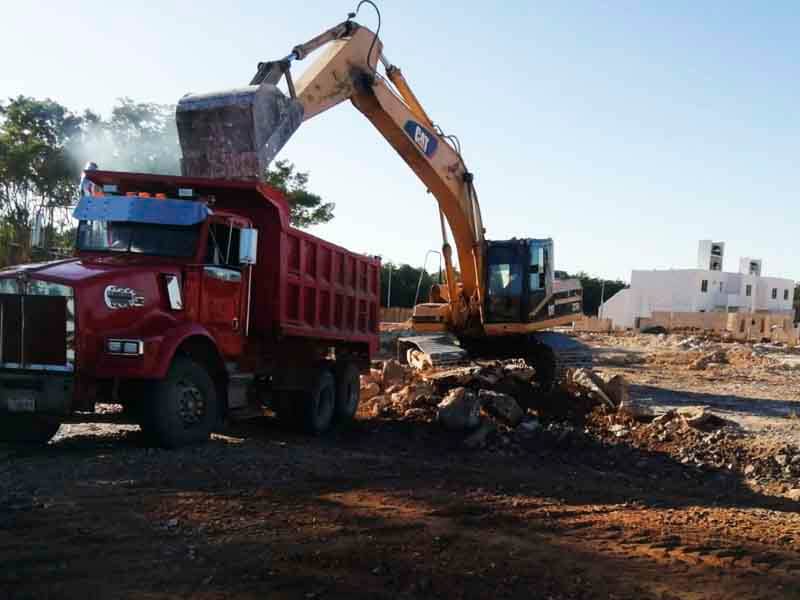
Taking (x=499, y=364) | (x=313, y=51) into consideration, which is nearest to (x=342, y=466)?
(x=313, y=51)

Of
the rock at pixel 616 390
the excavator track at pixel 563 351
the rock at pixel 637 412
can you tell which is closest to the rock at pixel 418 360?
the excavator track at pixel 563 351

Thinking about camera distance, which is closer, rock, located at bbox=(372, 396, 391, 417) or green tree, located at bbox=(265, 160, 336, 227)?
rock, located at bbox=(372, 396, 391, 417)

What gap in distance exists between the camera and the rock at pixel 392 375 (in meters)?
15.6

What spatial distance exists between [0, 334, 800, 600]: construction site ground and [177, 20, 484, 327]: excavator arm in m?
3.63

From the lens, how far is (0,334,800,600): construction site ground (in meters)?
5.04

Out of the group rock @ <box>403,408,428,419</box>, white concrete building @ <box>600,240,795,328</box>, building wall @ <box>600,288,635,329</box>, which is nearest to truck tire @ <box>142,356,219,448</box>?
rock @ <box>403,408,428,419</box>

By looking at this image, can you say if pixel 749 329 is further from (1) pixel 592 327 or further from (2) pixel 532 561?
(2) pixel 532 561

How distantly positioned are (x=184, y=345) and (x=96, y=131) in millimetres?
28965

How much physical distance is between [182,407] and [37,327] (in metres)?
1.64

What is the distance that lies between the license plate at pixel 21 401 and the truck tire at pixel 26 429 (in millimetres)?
586

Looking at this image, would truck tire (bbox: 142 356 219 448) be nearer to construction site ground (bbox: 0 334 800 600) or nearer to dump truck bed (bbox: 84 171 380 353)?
construction site ground (bbox: 0 334 800 600)

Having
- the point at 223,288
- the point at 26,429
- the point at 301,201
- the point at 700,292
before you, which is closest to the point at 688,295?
the point at 700,292

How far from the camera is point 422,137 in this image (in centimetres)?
1619

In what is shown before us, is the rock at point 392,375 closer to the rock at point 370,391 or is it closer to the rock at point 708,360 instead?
the rock at point 370,391
